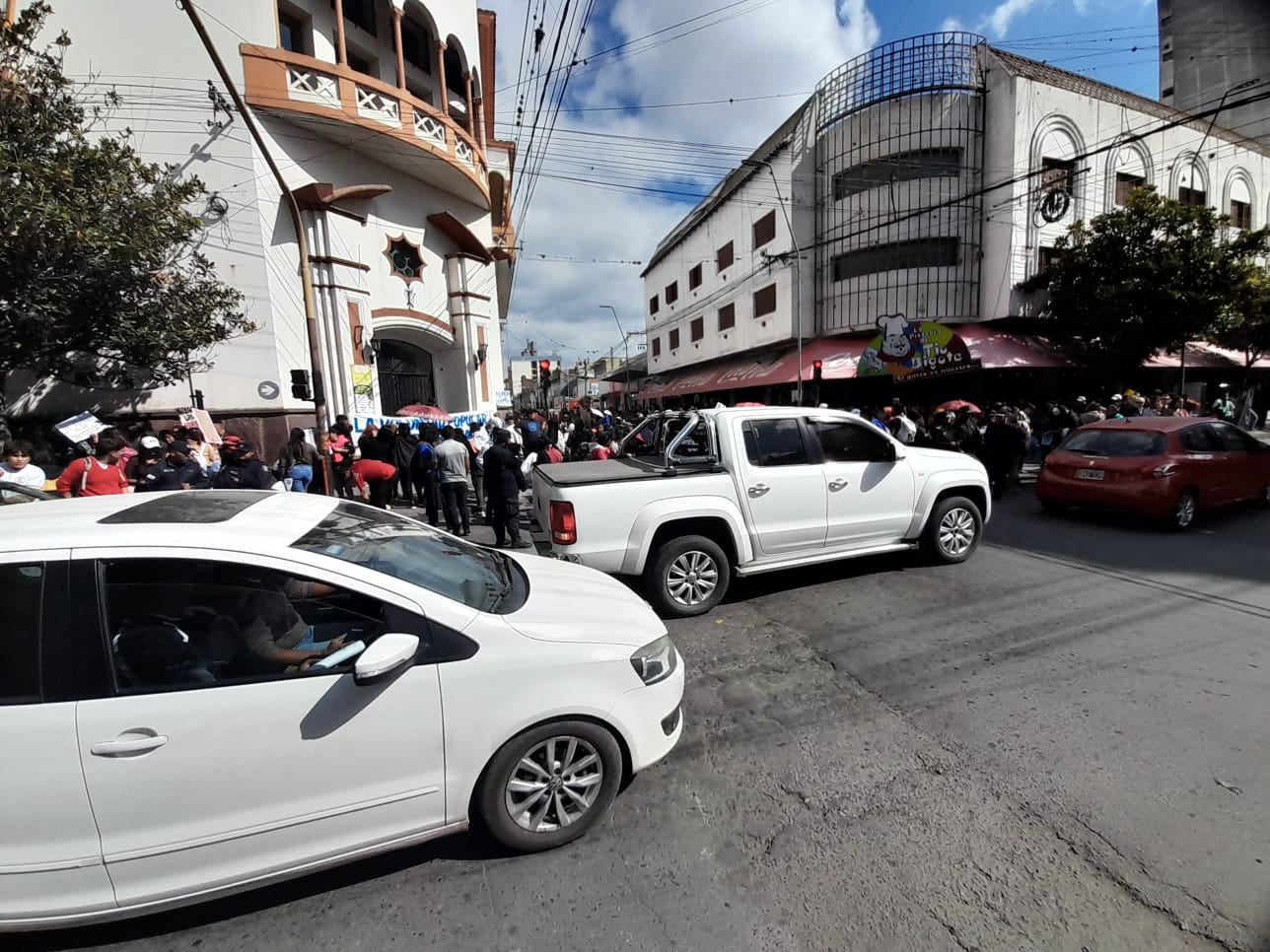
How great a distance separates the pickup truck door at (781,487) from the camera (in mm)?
4977

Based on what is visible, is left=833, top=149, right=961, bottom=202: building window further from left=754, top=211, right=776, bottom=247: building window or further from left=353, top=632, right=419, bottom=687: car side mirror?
left=353, top=632, right=419, bottom=687: car side mirror

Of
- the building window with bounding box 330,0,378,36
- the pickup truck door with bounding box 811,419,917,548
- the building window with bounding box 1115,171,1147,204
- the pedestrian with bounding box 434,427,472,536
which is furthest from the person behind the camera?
the building window with bounding box 1115,171,1147,204

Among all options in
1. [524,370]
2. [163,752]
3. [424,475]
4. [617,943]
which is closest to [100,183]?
[424,475]

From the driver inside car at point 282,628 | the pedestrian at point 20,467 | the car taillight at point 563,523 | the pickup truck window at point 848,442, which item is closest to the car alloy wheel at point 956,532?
the pickup truck window at point 848,442

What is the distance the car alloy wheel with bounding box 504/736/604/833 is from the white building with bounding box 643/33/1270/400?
689 inches

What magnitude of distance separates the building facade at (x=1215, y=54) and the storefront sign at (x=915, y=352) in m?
19.3

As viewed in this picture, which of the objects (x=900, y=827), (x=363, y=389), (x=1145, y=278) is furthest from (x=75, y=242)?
(x=1145, y=278)

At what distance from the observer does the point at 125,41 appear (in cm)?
1164

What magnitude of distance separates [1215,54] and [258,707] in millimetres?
41079

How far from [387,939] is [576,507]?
2871 millimetres

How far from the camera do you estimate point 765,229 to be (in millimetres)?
24156

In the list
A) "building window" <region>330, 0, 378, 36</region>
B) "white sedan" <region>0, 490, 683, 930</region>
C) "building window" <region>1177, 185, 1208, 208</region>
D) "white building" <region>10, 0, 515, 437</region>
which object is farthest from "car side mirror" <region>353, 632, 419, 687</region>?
"building window" <region>1177, 185, 1208, 208</region>

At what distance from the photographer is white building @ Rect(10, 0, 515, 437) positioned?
38.7ft

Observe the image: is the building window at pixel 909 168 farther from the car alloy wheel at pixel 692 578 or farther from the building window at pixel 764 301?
the car alloy wheel at pixel 692 578
